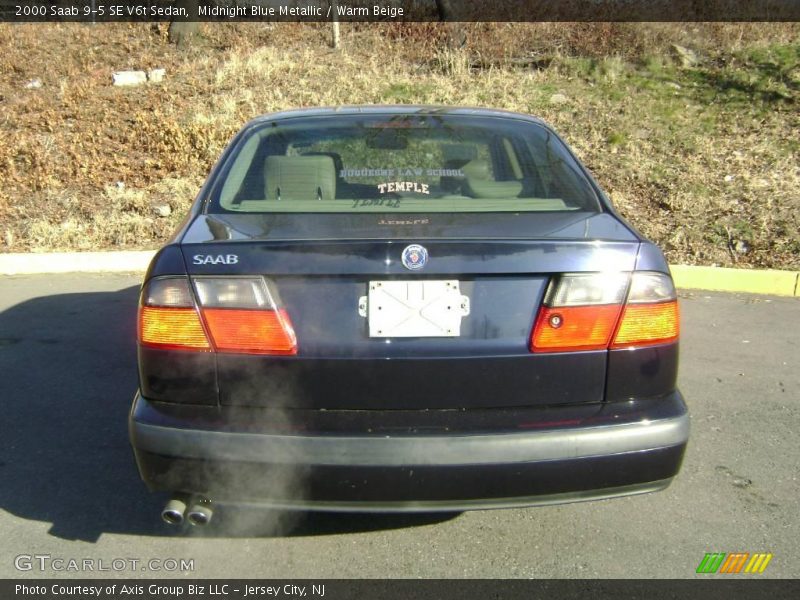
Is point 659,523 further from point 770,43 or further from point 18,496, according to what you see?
point 770,43

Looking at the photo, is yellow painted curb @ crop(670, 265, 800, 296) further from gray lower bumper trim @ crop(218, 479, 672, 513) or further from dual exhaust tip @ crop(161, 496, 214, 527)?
dual exhaust tip @ crop(161, 496, 214, 527)

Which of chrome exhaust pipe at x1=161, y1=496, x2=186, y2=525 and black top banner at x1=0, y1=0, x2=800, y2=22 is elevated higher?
black top banner at x1=0, y1=0, x2=800, y2=22

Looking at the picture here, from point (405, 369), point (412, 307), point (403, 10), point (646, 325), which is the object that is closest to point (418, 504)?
point (405, 369)

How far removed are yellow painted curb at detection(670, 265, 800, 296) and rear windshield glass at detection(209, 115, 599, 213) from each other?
381 centimetres

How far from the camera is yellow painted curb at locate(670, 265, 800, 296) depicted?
6961mm

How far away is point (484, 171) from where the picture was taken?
3555mm

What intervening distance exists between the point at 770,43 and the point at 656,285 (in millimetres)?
11952

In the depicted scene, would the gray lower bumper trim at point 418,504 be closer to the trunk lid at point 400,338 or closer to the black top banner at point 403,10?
the trunk lid at point 400,338

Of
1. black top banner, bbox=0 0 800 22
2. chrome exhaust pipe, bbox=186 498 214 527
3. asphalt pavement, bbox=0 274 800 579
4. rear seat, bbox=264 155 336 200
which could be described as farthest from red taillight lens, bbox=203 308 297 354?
black top banner, bbox=0 0 800 22

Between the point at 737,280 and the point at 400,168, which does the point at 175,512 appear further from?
the point at 737,280

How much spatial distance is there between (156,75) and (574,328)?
38.3 ft

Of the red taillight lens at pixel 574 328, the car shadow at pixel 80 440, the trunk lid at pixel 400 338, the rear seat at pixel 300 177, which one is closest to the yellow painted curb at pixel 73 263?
the car shadow at pixel 80 440

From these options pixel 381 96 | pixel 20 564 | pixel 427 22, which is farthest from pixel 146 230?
pixel 427 22

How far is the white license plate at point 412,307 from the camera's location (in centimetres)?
259
